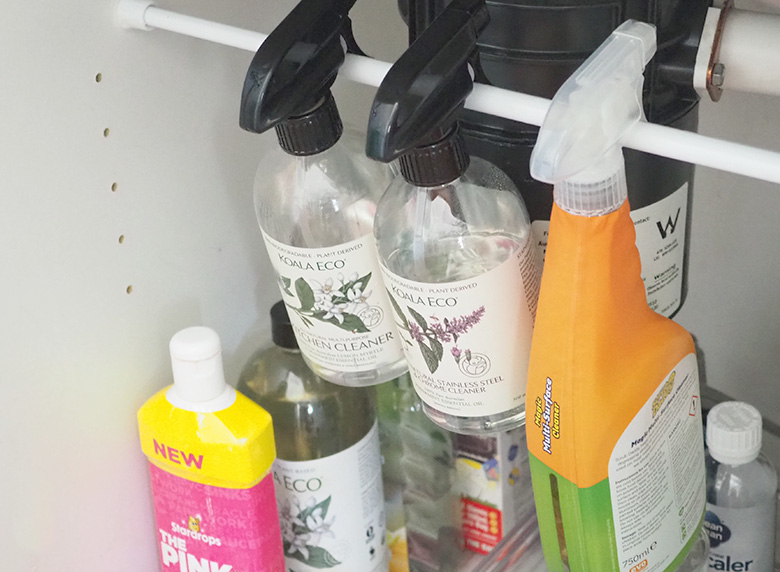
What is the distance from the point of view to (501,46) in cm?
56

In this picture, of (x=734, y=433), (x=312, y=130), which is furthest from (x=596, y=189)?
(x=734, y=433)

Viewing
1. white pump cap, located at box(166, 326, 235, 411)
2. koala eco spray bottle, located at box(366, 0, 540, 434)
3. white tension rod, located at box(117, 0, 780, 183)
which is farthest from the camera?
white pump cap, located at box(166, 326, 235, 411)

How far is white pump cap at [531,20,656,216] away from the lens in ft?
1.52

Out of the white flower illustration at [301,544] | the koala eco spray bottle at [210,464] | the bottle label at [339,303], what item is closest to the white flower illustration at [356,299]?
the bottle label at [339,303]

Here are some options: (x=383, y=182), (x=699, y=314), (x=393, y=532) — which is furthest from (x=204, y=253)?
(x=699, y=314)

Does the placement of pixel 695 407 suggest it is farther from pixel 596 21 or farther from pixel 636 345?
pixel 596 21

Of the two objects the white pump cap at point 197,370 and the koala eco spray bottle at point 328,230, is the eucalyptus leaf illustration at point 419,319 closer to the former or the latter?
the koala eco spray bottle at point 328,230

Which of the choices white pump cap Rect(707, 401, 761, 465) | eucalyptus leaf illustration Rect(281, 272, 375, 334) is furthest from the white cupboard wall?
white pump cap Rect(707, 401, 761, 465)

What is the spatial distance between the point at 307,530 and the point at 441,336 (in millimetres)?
255

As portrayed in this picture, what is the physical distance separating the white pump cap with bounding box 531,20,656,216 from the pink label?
0.32 metres

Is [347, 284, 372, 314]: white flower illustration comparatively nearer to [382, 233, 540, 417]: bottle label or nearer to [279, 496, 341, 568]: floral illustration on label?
[382, 233, 540, 417]: bottle label

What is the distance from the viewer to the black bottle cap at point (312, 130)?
577 millimetres

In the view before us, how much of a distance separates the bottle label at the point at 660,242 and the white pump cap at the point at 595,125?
10cm

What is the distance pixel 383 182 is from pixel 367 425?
0.69ft
